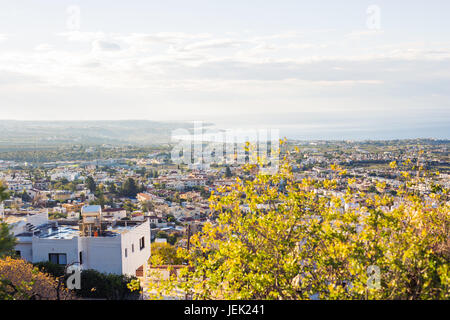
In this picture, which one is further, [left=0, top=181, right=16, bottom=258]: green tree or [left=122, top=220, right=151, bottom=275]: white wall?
[left=122, top=220, right=151, bottom=275]: white wall

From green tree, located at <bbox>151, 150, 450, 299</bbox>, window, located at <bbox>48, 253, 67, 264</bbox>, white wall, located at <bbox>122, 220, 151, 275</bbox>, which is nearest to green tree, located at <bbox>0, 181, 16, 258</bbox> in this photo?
green tree, located at <bbox>151, 150, 450, 299</bbox>

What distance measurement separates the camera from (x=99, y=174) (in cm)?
4856

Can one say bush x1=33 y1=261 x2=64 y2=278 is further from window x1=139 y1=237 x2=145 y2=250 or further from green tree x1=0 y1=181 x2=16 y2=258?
green tree x1=0 y1=181 x2=16 y2=258

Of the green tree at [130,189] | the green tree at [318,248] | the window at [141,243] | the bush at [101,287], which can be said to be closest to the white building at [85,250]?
the window at [141,243]

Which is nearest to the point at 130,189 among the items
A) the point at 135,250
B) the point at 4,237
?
the point at 135,250

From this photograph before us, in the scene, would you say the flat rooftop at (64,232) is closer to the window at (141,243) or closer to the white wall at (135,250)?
the white wall at (135,250)

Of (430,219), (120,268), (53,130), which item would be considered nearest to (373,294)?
(430,219)

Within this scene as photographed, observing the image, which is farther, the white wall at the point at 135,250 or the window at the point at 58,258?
the white wall at the point at 135,250

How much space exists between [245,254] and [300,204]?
0.96m

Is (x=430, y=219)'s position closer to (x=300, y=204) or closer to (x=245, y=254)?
(x=300, y=204)

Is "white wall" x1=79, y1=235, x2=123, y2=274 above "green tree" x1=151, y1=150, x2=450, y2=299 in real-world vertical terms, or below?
below

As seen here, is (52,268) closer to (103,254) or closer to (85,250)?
(85,250)

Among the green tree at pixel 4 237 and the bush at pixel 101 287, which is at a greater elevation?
A: the green tree at pixel 4 237

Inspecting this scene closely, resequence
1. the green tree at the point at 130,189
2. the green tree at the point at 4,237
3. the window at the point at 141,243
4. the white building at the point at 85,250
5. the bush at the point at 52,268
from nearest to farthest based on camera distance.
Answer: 1. the green tree at the point at 4,237
2. the bush at the point at 52,268
3. the white building at the point at 85,250
4. the window at the point at 141,243
5. the green tree at the point at 130,189
